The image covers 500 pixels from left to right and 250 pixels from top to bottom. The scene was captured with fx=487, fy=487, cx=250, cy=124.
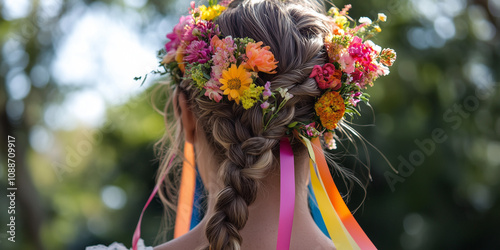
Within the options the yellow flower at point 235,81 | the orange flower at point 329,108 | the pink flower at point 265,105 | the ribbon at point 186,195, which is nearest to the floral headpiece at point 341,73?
the orange flower at point 329,108

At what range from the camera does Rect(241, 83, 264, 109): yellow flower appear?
1760 mm

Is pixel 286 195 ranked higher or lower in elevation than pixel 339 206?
higher

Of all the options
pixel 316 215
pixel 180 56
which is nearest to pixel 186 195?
pixel 316 215

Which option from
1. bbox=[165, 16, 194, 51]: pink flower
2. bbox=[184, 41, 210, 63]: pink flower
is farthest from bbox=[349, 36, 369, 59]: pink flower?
bbox=[165, 16, 194, 51]: pink flower

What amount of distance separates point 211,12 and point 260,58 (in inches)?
17.8

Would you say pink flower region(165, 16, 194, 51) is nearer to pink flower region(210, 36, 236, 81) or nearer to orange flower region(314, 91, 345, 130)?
pink flower region(210, 36, 236, 81)

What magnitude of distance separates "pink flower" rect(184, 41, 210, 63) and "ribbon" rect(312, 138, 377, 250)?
1.81ft

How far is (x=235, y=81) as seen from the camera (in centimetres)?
181

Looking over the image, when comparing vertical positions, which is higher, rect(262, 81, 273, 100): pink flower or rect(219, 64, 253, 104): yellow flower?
rect(219, 64, 253, 104): yellow flower

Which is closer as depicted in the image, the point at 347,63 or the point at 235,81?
the point at 235,81

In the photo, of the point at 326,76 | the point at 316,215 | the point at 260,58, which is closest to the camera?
the point at 260,58

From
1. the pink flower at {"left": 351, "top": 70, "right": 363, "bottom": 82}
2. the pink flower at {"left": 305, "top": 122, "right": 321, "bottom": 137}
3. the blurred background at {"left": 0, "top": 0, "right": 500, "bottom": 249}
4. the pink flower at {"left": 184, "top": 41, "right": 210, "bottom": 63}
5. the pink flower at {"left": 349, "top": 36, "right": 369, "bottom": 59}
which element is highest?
the pink flower at {"left": 184, "top": 41, "right": 210, "bottom": 63}

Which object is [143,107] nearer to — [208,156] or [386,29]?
[386,29]

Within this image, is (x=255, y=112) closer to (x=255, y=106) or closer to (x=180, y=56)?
(x=255, y=106)
